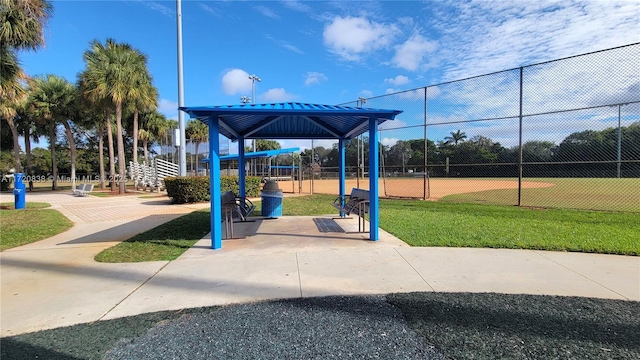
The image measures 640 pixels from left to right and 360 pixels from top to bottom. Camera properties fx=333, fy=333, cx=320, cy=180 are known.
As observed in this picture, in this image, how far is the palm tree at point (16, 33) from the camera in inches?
442

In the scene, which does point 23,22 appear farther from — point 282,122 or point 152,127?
point 152,127

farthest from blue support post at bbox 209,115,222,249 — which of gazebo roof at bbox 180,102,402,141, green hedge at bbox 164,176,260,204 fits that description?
green hedge at bbox 164,176,260,204

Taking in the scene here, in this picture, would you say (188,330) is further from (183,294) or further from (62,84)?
(62,84)

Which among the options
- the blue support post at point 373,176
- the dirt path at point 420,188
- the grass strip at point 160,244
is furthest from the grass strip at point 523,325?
the dirt path at point 420,188

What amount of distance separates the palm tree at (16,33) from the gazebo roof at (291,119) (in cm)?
892

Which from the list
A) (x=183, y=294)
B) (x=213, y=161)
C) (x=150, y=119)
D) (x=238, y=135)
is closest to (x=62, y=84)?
(x=150, y=119)

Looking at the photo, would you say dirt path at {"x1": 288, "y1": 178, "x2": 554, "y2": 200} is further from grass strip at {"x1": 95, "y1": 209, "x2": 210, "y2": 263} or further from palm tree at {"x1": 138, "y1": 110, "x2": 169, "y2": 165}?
palm tree at {"x1": 138, "y1": 110, "x2": 169, "y2": 165}

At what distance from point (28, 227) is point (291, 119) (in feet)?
25.4

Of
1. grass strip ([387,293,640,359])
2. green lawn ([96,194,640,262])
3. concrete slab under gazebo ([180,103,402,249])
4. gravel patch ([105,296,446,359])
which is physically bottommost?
gravel patch ([105,296,446,359])

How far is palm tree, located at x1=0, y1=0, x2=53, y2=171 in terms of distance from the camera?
11234mm

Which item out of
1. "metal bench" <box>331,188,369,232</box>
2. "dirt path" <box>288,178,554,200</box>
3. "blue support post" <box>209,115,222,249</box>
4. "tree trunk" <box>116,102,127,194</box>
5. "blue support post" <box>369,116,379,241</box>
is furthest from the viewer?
"tree trunk" <box>116,102,127,194</box>

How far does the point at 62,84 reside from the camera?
2761 cm

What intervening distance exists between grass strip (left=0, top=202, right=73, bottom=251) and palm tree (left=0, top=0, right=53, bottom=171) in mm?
5098

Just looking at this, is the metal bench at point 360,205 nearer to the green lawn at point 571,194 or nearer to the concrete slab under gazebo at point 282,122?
the concrete slab under gazebo at point 282,122
